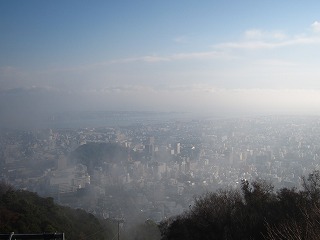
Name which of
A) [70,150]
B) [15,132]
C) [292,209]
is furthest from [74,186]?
[292,209]

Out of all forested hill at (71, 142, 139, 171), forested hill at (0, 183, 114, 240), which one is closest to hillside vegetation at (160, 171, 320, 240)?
forested hill at (0, 183, 114, 240)

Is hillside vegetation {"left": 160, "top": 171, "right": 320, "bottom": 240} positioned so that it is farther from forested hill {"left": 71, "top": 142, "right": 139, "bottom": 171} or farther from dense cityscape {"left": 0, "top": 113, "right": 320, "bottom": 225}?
forested hill {"left": 71, "top": 142, "right": 139, "bottom": 171}

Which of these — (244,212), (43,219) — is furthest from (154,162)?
(244,212)

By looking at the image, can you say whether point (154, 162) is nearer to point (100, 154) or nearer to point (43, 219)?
point (100, 154)

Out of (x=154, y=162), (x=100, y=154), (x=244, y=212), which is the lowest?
(x=154, y=162)

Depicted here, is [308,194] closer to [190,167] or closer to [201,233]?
[201,233]
